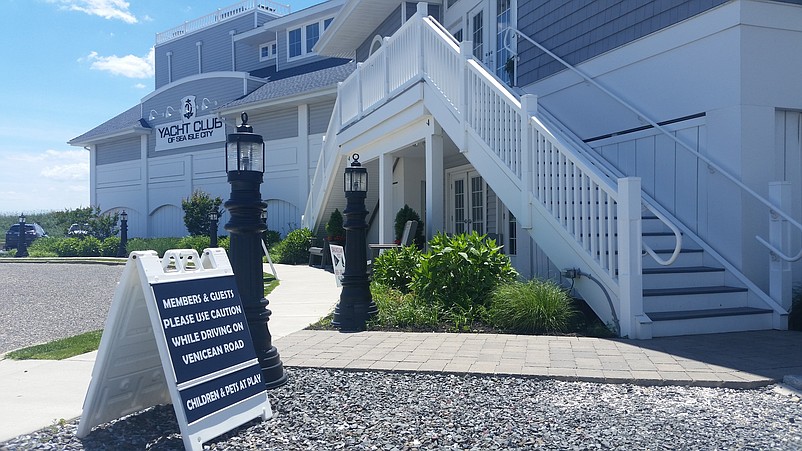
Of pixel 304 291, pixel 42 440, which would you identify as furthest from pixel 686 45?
pixel 42 440

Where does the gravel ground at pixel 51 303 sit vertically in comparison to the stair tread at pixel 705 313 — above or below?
below

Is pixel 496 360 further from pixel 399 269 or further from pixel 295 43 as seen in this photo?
pixel 295 43

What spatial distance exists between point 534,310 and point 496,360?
1.44 metres

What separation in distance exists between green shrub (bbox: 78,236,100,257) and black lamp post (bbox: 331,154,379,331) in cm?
2112

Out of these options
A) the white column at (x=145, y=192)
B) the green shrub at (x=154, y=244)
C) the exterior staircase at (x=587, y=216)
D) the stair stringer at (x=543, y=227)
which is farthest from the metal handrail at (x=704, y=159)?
the white column at (x=145, y=192)

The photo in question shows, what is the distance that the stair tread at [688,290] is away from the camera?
6.75 meters

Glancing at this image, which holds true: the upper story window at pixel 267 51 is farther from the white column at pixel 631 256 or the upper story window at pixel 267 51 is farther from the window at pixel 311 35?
the white column at pixel 631 256

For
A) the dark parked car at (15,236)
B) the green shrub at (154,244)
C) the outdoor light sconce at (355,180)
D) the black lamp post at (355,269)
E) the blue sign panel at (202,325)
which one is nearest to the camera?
the blue sign panel at (202,325)

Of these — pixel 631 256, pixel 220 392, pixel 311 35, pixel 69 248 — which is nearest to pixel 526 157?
pixel 631 256

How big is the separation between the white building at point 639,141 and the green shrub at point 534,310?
375 mm

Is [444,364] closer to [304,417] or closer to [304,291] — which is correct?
[304,417]

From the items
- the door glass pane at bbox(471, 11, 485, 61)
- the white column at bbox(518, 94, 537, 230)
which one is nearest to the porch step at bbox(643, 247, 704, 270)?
the white column at bbox(518, 94, 537, 230)

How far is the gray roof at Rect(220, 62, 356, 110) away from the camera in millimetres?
21594

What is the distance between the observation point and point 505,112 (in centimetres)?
799
